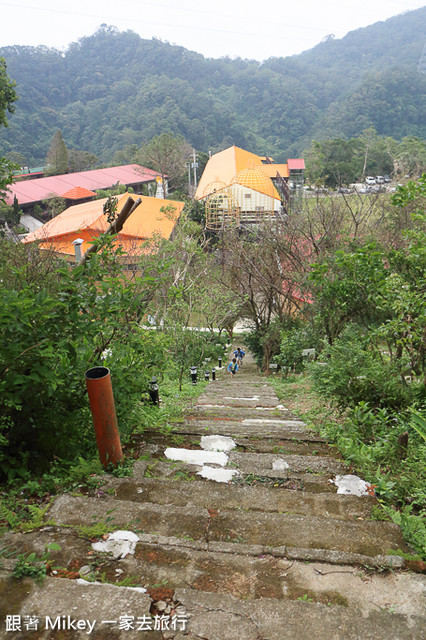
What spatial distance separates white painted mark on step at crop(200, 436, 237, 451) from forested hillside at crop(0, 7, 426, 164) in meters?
60.3

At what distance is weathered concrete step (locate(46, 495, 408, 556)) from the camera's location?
259 cm

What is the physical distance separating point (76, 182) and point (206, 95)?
52.2m

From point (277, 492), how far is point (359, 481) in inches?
32.3

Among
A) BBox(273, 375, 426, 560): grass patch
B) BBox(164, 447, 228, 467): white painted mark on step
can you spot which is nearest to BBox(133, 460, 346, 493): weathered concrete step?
BBox(164, 447, 228, 467): white painted mark on step

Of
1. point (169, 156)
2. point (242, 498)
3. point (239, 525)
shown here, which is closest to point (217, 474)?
point (242, 498)

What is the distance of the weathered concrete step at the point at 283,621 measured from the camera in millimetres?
1899

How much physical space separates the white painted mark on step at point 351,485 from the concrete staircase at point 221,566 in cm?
9

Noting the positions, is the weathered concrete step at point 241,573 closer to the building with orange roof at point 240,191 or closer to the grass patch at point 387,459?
the grass patch at point 387,459

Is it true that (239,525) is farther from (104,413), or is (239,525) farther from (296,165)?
(296,165)

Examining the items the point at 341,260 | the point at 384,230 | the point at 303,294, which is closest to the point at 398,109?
the point at 384,230

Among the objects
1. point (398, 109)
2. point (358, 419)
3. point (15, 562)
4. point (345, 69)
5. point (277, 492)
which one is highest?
point (345, 69)

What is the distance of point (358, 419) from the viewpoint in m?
4.77

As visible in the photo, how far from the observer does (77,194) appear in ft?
133

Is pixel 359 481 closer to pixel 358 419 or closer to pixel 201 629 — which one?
pixel 358 419
